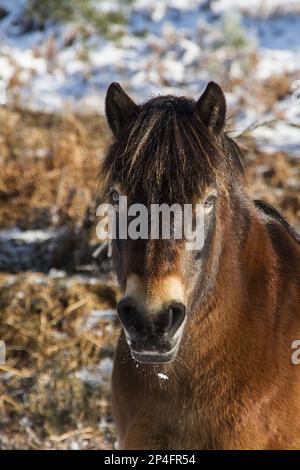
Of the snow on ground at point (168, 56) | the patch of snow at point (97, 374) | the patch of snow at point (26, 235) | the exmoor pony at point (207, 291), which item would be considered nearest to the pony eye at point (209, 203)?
the exmoor pony at point (207, 291)

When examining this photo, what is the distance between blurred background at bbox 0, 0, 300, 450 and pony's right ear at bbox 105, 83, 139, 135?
253 millimetres

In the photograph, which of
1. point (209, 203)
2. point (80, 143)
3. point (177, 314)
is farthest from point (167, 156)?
point (80, 143)

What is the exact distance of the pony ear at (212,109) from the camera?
2.31m

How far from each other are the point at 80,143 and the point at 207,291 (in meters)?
5.59

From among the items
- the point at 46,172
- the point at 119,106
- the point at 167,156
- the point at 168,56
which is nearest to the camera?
the point at 167,156

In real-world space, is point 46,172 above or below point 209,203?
above

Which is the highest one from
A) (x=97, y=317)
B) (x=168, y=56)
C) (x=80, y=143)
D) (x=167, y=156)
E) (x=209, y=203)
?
(x=168, y=56)

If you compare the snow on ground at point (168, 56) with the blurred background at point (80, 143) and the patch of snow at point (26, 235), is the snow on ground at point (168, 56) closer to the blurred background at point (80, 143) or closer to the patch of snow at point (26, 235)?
the blurred background at point (80, 143)

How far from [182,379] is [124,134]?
3.22 feet

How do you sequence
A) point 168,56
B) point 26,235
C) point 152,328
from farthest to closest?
point 168,56 < point 26,235 < point 152,328

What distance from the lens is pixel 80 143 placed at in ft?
25.3

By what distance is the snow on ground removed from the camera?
9.81 meters

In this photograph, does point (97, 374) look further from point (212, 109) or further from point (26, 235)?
point (212, 109)
